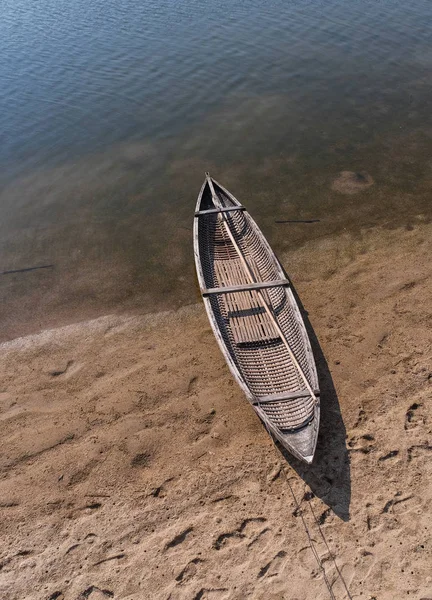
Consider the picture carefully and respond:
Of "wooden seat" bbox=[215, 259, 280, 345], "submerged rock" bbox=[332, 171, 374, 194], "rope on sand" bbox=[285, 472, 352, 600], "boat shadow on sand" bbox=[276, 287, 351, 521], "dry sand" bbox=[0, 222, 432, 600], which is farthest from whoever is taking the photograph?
"submerged rock" bbox=[332, 171, 374, 194]

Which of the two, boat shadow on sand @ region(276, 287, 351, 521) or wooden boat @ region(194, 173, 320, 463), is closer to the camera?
boat shadow on sand @ region(276, 287, 351, 521)

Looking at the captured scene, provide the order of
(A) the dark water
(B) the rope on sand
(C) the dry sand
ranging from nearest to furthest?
Result: 1. (B) the rope on sand
2. (C) the dry sand
3. (A) the dark water

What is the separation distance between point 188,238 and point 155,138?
20.9 feet

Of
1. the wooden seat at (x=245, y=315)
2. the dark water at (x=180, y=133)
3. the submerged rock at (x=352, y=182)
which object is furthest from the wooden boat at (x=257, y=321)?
the submerged rock at (x=352, y=182)

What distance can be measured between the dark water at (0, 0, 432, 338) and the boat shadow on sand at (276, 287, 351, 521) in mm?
4734

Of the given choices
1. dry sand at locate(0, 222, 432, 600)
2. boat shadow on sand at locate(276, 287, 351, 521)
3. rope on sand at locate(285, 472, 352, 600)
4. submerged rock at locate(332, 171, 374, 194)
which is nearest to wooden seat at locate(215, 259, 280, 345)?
dry sand at locate(0, 222, 432, 600)

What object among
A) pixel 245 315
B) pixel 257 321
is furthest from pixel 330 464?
pixel 245 315

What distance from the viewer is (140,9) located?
1075 inches

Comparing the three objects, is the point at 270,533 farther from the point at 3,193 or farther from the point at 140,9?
the point at 140,9

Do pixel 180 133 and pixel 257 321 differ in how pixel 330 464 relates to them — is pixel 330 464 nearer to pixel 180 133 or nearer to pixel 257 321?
pixel 257 321

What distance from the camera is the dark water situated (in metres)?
12.4

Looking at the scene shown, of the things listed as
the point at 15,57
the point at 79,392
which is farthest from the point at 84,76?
the point at 79,392

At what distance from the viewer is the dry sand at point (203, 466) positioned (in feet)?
20.7

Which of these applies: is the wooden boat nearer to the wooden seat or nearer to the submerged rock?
the wooden seat
